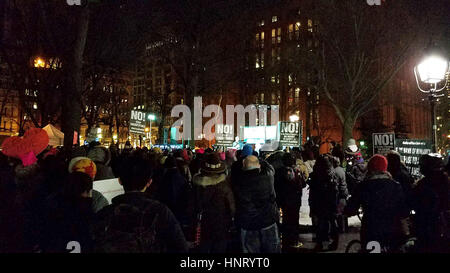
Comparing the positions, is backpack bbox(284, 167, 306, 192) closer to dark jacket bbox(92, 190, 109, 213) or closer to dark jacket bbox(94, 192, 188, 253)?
dark jacket bbox(92, 190, 109, 213)

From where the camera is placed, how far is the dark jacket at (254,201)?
4.90 meters

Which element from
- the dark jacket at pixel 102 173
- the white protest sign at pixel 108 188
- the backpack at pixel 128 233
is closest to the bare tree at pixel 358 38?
the dark jacket at pixel 102 173

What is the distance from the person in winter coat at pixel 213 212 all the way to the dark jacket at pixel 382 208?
1832mm

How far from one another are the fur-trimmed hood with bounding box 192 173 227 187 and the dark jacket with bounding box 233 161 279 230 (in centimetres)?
32

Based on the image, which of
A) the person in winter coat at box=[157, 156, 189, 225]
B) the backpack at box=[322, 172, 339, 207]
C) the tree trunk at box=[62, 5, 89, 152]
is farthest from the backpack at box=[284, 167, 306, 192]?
the tree trunk at box=[62, 5, 89, 152]

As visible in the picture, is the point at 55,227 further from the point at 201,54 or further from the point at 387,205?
the point at 201,54

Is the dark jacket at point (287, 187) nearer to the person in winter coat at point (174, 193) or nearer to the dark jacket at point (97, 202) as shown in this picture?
the person in winter coat at point (174, 193)

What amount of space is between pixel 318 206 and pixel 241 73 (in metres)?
17.4

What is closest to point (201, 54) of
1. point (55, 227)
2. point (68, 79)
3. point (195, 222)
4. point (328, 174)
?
point (68, 79)

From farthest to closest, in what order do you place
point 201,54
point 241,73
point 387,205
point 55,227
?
point 241,73, point 201,54, point 387,205, point 55,227

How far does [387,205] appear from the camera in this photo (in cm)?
439
